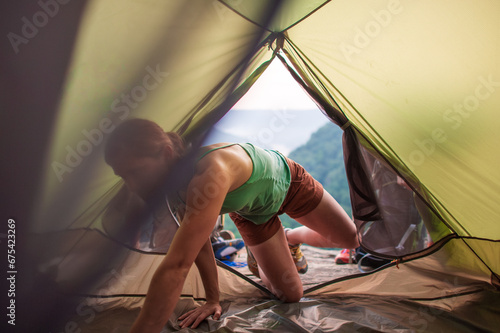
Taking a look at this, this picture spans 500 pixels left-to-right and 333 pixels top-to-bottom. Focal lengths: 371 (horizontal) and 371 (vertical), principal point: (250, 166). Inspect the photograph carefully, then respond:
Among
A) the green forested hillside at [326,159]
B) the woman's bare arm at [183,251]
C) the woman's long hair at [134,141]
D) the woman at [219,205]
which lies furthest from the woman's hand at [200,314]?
the green forested hillside at [326,159]

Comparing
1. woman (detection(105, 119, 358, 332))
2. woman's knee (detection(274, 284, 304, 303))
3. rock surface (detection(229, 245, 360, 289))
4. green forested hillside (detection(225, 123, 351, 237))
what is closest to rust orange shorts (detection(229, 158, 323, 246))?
woman (detection(105, 119, 358, 332))

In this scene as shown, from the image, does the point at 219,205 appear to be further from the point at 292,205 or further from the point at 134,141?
the point at 292,205

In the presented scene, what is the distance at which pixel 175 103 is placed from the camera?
1.25 metres

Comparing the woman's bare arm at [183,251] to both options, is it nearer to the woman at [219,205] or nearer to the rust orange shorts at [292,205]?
the woman at [219,205]

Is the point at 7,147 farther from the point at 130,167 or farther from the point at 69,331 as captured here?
the point at 69,331

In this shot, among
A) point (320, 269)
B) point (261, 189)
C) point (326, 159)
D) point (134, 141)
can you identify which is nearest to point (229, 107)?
point (261, 189)

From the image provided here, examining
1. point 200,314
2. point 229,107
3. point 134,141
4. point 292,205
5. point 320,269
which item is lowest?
point 320,269

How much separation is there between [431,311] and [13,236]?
133cm

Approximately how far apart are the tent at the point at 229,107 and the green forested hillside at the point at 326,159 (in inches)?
91.0

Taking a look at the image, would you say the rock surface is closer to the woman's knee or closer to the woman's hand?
the woman's knee

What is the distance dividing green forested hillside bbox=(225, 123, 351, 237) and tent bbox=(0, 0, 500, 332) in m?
2.31

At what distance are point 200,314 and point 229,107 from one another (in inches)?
32.3

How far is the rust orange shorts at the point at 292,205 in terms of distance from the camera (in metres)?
1.45

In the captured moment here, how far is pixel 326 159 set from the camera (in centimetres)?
Answer: 420
